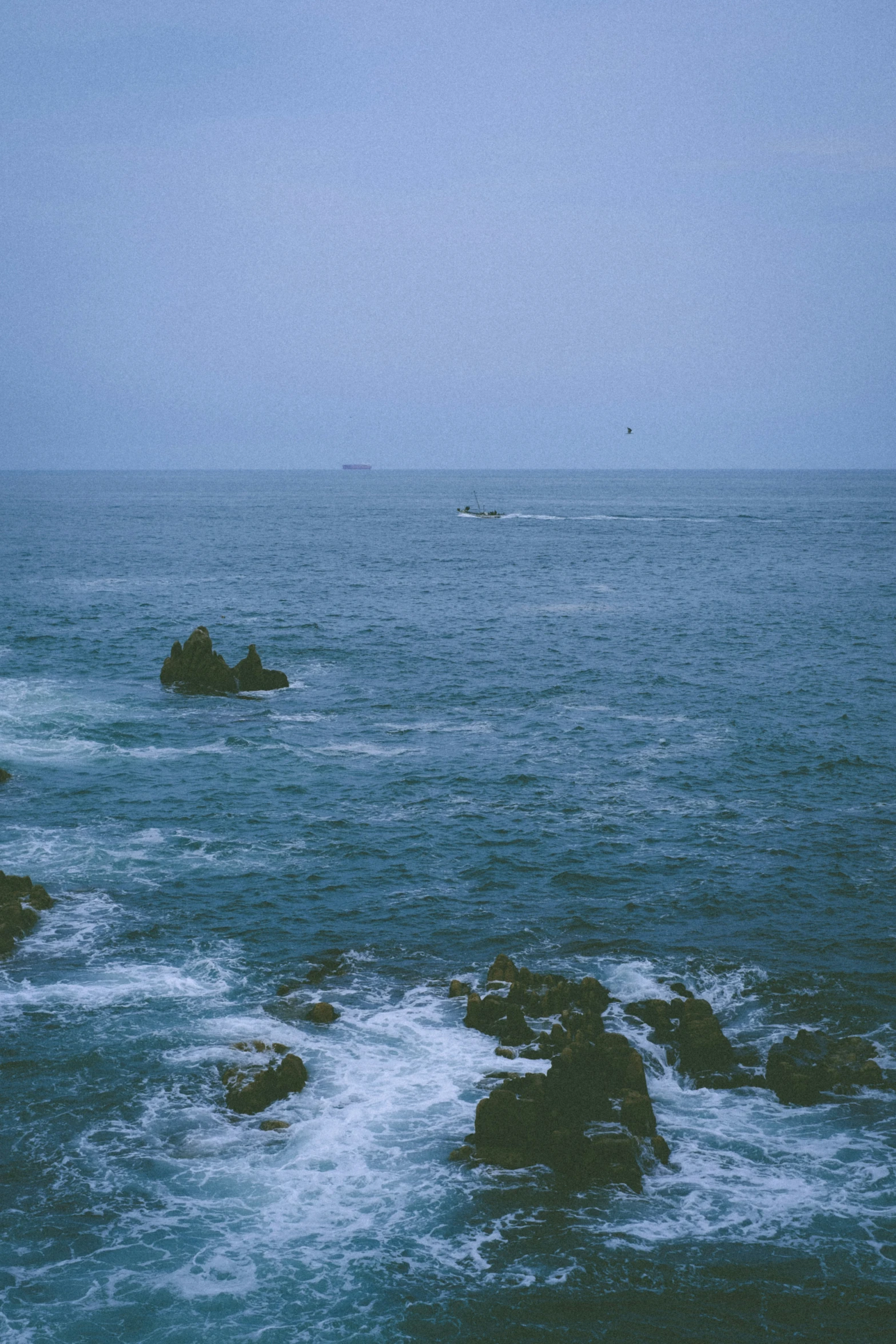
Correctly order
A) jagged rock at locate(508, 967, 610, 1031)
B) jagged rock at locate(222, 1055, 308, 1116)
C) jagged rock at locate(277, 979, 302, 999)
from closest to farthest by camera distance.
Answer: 1. jagged rock at locate(222, 1055, 308, 1116)
2. jagged rock at locate(508, 967, 610, 1031)
3. jagged rock at locate(277, 979, 302, 999)

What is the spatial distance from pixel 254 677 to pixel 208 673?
263cm

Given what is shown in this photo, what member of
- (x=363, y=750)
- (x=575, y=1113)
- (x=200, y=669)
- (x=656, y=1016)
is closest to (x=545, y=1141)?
(x=575, y=1113)

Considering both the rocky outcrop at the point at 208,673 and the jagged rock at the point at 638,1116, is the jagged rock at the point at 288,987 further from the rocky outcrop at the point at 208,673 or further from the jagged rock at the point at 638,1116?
the rocky outcrop at the point at 208,673

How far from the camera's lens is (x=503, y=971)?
28688 millimetres

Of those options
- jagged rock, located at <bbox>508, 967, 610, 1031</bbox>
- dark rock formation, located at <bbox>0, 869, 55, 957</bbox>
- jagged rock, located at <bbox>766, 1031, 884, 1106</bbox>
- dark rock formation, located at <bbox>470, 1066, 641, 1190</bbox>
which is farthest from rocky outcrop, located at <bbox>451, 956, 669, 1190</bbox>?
dark rock formation, located at <bbox>0, 869, 55, 957</bbox>

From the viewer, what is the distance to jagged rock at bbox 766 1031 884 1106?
79.2 ft

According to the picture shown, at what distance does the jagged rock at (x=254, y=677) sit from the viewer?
6128 cm

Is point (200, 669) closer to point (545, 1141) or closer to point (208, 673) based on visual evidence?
point (208, 673)

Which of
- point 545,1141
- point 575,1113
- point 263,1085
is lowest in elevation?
point 545,1141

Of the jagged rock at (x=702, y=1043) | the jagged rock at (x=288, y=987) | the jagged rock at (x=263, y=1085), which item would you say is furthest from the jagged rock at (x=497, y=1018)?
the jagged rock at (x=288, y=987)

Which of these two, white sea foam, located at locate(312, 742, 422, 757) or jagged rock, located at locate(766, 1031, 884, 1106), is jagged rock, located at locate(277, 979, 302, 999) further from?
white sea foam, located at locate(312, 742, 422, 757)

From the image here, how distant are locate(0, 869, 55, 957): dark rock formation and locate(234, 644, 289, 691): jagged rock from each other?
90.1ft

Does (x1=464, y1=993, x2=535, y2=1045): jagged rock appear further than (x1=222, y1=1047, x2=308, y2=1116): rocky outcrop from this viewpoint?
Yes

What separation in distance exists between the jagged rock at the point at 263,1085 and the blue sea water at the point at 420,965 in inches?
13.6
